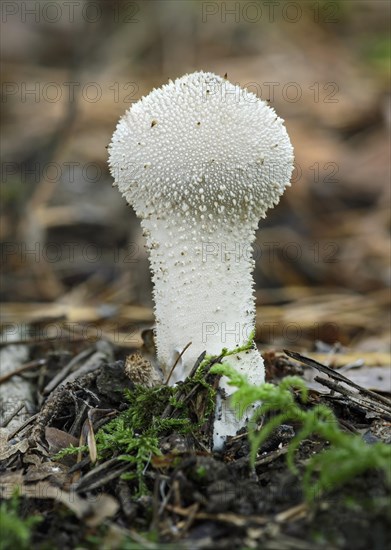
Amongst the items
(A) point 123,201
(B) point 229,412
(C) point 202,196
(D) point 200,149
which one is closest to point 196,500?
(B) point 229,412

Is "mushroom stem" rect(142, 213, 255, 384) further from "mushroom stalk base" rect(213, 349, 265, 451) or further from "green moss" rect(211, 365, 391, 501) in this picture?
"green moss" rect(211, 365, 391, 501)

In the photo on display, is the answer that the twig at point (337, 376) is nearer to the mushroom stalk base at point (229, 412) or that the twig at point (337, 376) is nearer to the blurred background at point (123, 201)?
the mushroom stalk base at point (229, 412)

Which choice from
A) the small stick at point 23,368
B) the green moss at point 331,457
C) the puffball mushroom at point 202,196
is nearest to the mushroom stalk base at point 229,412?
the puffball mushroom at point 202,196

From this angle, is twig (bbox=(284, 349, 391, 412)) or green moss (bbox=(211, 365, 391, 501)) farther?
twig (bbox=(284, 349, 391, 412))

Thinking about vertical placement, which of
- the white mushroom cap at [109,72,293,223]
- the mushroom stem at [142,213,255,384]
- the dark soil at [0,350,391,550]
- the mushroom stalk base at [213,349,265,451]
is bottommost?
the dark soil at [0,350,391,550]

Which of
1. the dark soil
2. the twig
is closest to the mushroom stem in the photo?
the twig

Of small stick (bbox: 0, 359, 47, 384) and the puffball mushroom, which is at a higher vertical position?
the puffball mushroom

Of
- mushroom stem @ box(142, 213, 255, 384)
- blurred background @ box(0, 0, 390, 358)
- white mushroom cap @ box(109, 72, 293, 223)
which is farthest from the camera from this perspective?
blurred background @ box(0, 0, 390, 358)

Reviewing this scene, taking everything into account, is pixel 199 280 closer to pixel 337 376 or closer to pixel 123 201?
pixel 337 376
